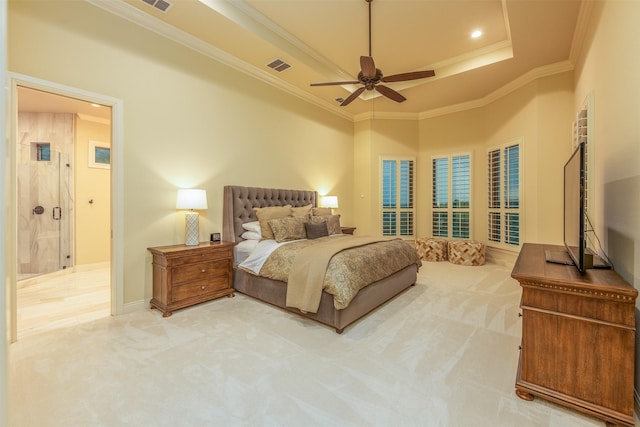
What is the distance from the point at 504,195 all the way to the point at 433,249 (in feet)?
5.56

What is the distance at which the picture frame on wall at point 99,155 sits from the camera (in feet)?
18.4

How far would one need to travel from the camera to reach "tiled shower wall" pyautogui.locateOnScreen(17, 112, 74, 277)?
4.91 meters

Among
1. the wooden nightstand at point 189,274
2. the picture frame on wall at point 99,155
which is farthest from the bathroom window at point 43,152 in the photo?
the wooden nightstand at point 189,274

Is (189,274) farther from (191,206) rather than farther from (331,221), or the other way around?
(331,221)

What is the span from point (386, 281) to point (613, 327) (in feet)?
6.57

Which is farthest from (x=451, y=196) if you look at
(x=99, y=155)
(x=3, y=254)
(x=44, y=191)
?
(x=44, y=191)

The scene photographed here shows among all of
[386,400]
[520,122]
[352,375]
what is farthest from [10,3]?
[520,122]

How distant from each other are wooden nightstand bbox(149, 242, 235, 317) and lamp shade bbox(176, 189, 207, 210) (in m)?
0.49

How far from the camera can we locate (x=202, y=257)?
337 cm

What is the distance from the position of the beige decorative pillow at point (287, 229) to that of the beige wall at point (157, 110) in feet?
2.94

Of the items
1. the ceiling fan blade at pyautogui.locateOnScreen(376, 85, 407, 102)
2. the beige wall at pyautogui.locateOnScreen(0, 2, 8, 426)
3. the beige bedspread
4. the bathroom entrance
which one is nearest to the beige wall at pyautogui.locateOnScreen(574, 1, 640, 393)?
the beige bedspread

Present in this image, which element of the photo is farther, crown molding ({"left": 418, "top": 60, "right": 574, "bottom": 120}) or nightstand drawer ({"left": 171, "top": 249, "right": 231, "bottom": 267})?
crown molding ({"left": 418, "top": 60, "right": 574, "bottom": 120})

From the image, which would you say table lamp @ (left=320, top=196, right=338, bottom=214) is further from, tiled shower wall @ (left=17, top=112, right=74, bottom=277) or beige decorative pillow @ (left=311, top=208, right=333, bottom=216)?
tiled shower wall @ (left=17, top=112, right=74, bottom=277)

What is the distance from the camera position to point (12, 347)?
2.36 m
